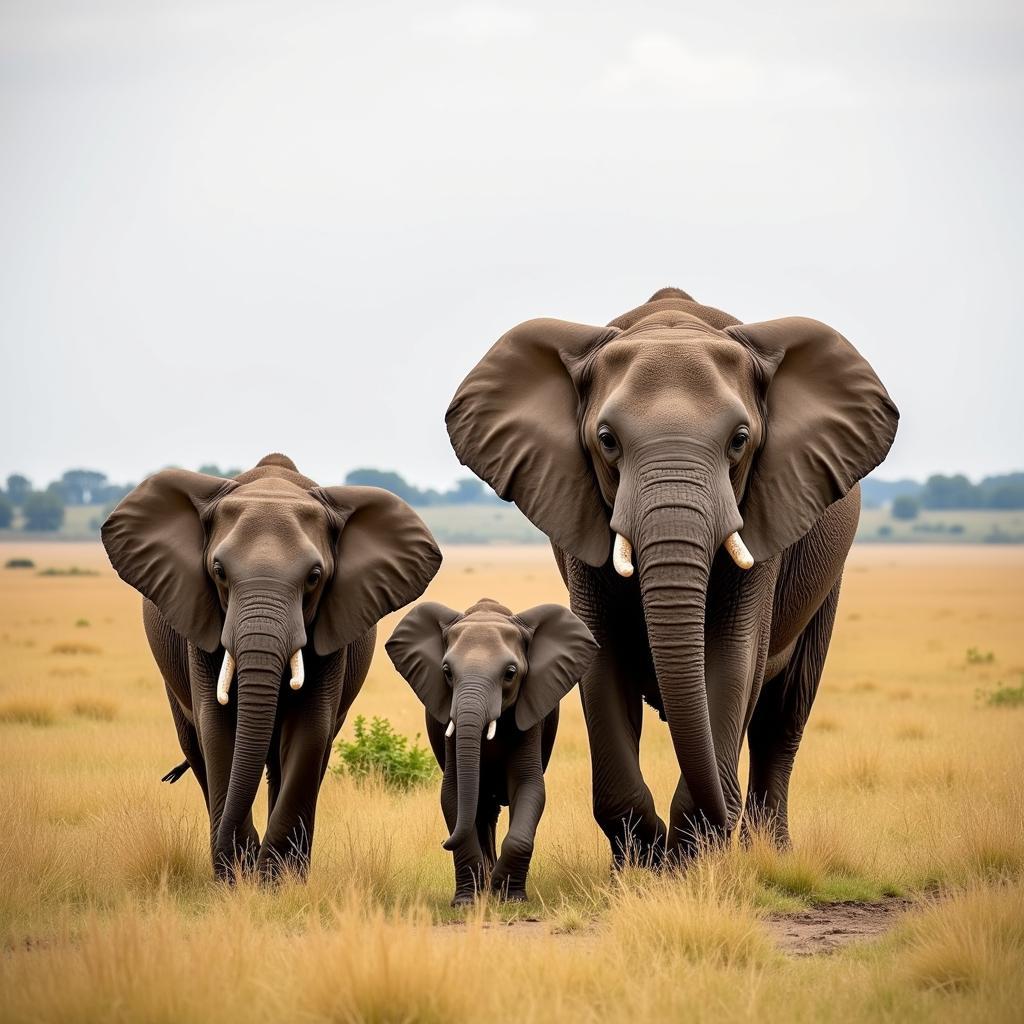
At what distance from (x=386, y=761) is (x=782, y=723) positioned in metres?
4.19

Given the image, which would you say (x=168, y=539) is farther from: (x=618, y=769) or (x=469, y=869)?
(x=618, y=769)

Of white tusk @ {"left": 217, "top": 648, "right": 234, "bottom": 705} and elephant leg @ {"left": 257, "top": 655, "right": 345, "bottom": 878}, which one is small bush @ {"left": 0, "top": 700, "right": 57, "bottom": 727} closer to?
elephant leg @ {"left": 257, "top": 655, "right": 345, "bottom": 878}

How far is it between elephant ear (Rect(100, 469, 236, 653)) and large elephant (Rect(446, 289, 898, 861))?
1.65 m

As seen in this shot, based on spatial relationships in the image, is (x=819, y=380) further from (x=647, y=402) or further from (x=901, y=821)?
(x=901, y=821)

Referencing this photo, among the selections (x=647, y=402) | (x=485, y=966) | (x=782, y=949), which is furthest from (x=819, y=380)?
(x=485, y=966)

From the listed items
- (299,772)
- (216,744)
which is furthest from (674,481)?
(216,744)

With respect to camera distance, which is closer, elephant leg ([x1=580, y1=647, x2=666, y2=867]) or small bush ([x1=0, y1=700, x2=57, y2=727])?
elephant leg ([x1=580, y1=647, x2=666, y2=867])

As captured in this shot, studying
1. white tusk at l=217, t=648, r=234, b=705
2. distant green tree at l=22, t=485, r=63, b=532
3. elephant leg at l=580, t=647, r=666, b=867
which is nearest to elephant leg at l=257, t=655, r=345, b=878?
white tusk at l=217, t=648, r=234, b=705

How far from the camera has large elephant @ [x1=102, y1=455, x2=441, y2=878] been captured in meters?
8.84

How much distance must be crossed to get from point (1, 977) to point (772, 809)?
5963mm

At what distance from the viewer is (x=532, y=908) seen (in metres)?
8.74

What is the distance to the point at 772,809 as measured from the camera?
1104cm

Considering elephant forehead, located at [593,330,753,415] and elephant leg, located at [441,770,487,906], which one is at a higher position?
elephant forehead, located at [593,330,753,415]

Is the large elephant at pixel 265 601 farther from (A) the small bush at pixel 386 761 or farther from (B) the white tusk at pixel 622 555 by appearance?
(A) the small bush at pixel 386 761
